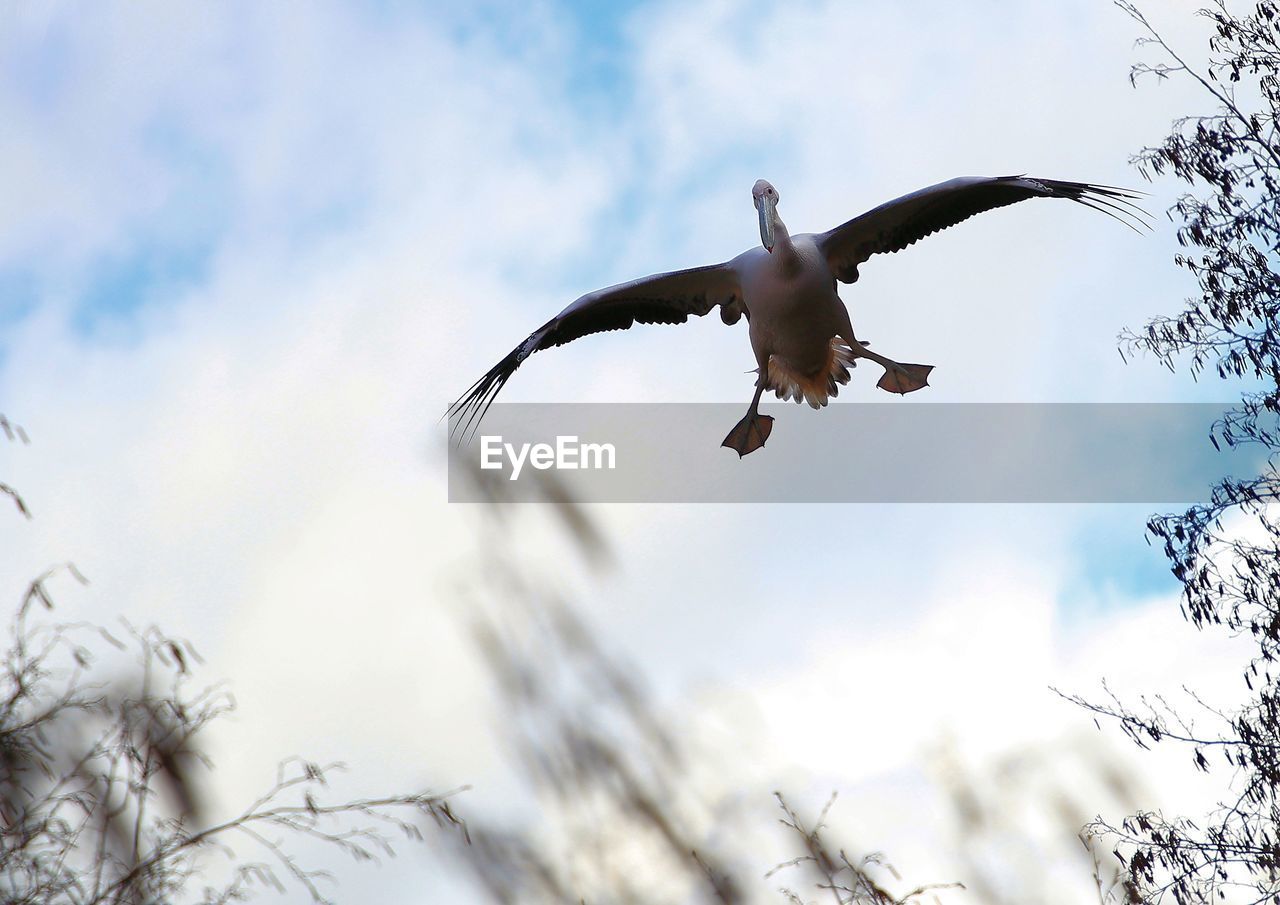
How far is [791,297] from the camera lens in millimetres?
9789

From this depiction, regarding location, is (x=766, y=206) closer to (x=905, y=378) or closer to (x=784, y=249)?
(x=784, y=249)

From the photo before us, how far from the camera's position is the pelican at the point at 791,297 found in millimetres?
9820

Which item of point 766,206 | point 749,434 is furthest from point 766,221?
point 749,434

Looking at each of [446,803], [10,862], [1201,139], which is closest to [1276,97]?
[1201,139]

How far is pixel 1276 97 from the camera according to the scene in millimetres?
10852

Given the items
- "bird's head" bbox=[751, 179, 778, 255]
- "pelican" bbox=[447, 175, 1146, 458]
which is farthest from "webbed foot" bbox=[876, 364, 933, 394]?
"bird's head" bbox=[751, 179, 778, 255]

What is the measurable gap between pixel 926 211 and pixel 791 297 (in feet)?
4.32

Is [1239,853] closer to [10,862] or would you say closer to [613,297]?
[613,297]

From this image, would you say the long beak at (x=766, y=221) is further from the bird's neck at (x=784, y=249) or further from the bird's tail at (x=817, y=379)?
the bird's tail at (x=817, y=379)

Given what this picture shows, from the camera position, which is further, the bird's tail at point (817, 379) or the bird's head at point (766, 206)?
the bird's tail at point (817, 379)

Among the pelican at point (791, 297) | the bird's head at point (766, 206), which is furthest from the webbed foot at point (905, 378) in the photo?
the bird's head at point (766, 206)

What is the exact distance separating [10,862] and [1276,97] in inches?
392

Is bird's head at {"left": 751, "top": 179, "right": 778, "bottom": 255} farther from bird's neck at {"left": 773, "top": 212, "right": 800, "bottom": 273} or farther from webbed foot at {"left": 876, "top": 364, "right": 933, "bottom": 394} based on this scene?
webbed foot at {"left": 876, "top": 364, "right": 933, "bottom": 394}

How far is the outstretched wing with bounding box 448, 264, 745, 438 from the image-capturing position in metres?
10.8
